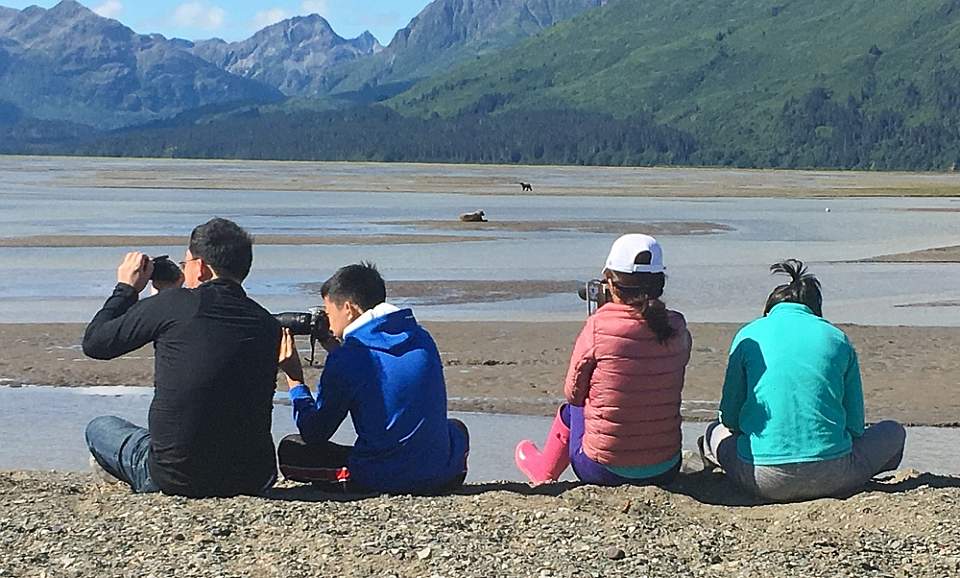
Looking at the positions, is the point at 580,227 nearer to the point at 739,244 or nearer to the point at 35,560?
the point at 739,244

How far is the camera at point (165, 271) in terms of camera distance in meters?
7.45

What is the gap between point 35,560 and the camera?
6016mm

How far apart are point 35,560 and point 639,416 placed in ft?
10.6

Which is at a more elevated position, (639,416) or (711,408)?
(639,416)

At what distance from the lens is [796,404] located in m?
7.47

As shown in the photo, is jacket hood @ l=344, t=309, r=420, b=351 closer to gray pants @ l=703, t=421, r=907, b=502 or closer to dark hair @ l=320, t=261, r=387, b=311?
dark hair @ l=320, t=261, r=387, b=311

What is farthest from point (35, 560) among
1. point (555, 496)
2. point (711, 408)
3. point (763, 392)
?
point (711, 408)

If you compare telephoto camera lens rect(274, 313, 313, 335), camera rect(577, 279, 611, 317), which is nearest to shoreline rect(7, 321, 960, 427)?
camera rect(577, 279, 611, 317)

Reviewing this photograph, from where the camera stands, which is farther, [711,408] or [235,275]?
[711,408]

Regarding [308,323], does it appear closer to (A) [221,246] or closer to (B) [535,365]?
(A) [221,246]

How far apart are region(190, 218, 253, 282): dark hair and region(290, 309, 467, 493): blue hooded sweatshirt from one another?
0.75m

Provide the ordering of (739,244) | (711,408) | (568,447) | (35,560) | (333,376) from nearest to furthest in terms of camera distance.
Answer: (35,560) → (333,376) → (568,447) → (711,408) → (739,244)

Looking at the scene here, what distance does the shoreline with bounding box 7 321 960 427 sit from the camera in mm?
12891

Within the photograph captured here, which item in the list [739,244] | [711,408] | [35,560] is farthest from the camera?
[739,244]
